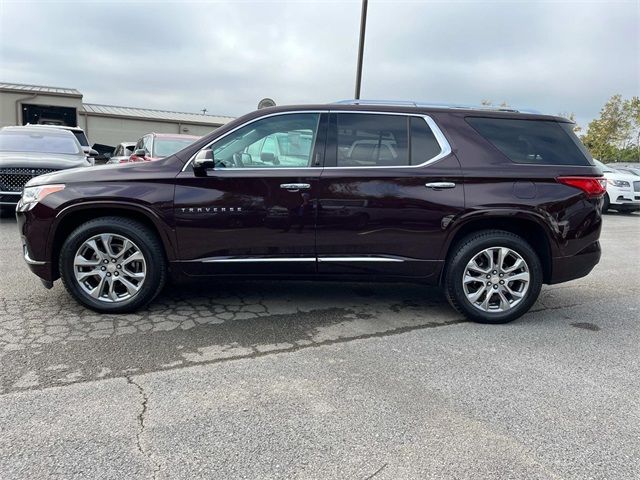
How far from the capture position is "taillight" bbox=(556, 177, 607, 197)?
4.31 metres

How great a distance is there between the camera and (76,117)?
1000 inches

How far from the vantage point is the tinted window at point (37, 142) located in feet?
30.9

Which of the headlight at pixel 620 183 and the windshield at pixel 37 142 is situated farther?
the headlight at pixel 620 183

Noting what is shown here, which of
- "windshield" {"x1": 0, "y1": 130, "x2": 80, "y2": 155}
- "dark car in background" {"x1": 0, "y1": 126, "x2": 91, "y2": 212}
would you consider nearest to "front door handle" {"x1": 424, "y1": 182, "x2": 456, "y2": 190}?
"dark car in background" {"x1": 0, "y1": 126, "x2": 91, "y2": 212}

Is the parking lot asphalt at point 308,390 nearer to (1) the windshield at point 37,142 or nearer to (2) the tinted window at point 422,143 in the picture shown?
(2) the tinted window at point 422,143

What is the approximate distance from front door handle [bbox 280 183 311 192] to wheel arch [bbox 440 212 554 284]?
1.31 meters

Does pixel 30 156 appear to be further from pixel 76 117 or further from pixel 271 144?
pixel 76 117

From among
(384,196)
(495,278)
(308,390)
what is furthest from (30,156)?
(495,278)

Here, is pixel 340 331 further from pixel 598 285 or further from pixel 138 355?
pixel 598 285

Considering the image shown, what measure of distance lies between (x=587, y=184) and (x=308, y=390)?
309cm

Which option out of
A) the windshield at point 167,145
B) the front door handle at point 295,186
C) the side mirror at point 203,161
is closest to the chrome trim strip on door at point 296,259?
the front door handle at point 295,186

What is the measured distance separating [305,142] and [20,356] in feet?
8.76

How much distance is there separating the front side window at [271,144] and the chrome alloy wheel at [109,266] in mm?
1049

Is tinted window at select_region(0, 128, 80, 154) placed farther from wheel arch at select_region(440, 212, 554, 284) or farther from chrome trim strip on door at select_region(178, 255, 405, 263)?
wheel arch at select_region(440, 212, 554, 284)
